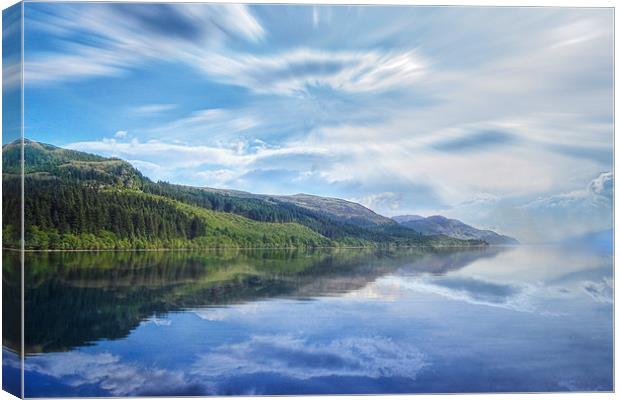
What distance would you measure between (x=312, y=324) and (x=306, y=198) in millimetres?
2144

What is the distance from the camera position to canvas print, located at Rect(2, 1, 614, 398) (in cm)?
1132

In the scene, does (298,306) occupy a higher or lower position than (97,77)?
lower

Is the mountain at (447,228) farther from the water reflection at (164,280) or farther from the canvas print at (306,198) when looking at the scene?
the water reflection at (164,280)

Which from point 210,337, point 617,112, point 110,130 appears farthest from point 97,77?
point 617,112

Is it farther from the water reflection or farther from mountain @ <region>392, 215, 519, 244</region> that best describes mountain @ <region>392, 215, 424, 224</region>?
the water reflection

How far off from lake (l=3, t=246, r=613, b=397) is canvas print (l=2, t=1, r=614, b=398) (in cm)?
3

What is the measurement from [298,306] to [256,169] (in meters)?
2.40

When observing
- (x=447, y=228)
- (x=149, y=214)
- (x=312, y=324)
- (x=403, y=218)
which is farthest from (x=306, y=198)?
(x=149, y=214)

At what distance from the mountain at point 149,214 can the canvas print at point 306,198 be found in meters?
0.04

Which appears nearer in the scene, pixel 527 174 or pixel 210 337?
pixel 210 337

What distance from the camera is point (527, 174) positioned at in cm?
1224

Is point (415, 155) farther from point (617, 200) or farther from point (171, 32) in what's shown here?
point (171, 32)

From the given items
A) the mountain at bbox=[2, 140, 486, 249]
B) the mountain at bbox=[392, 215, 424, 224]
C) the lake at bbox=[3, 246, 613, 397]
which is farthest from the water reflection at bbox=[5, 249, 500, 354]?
the mountain at bbox=[392, 215, 424, 224]

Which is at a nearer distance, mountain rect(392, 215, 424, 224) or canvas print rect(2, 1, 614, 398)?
canvas print rect(2, 1, 614, 398)
